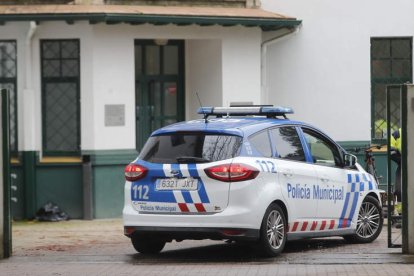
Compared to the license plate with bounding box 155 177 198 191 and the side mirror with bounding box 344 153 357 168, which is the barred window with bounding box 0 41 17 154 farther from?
the license plate with bounding box 155 177 198 191

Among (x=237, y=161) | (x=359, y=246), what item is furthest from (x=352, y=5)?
(x=237, y=161)

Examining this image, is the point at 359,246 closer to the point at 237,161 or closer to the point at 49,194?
the point at 237,161

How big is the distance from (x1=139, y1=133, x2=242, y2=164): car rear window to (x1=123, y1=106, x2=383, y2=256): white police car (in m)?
0.01

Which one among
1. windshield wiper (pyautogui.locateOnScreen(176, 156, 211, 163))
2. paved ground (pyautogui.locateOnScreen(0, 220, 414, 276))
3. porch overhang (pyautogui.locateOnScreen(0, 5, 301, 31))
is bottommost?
paved ground (pyautogui.locateOnScreen(0, 220, 414, 276))

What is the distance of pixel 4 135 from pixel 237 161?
9.25 ft

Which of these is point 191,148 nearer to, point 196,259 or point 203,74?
point 196,259

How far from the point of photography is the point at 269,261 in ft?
46.1

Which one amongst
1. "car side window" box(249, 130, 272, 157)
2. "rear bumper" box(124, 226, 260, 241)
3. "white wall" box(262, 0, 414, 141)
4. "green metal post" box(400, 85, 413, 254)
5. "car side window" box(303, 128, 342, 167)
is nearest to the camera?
"rear bumper" box(124, 226, 260, 241)


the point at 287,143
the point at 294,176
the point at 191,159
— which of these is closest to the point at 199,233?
the point at 191,159

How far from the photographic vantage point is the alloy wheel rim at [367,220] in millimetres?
16203

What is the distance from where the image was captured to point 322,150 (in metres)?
15.8

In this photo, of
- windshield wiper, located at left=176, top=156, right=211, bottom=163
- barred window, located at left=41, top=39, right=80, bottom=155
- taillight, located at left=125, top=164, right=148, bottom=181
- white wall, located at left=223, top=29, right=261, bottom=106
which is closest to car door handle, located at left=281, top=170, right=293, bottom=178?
windshield wiper, located at left=176, top=156, right=211, bottom=163

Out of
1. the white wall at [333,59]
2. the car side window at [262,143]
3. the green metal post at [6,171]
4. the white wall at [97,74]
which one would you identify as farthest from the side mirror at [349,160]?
the white wall at [333,59]

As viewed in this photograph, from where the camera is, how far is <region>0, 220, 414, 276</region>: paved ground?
43.2 feet
